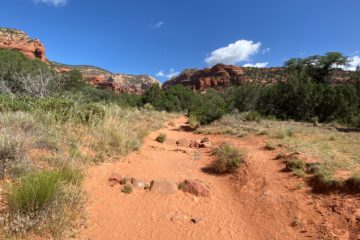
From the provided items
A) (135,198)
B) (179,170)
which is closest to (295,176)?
(179,170)

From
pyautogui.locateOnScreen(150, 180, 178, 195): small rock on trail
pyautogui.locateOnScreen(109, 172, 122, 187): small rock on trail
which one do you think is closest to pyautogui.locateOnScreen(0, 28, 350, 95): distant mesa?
pyautogui.locateOnScreen(109, 172, 122, 187): small rock on trail

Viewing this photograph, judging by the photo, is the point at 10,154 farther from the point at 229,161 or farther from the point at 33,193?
the point at 229,161

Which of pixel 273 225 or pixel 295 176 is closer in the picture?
pixel 273 225

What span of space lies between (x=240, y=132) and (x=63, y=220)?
911 cm

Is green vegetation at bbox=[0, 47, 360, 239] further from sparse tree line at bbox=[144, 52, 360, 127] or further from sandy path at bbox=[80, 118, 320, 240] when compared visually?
sparse tree line at bbox=[144, 52, 360, 127]

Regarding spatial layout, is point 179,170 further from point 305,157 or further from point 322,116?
point 322,116

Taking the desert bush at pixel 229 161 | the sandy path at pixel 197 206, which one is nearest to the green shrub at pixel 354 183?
the sandy path at pixel 197 206

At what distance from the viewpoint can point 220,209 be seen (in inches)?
180

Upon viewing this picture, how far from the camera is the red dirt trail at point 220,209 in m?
3.74

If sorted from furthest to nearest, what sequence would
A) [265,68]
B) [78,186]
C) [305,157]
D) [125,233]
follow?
[265,68]
[305,157]
[78,186]
[125,233]

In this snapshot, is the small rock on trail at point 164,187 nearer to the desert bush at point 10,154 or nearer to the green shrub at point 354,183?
the desert bush at point 10,154

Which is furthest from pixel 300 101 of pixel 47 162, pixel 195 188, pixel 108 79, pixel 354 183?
pixel 108 79

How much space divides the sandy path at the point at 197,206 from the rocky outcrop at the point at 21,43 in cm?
6298

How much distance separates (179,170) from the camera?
21.2ft
